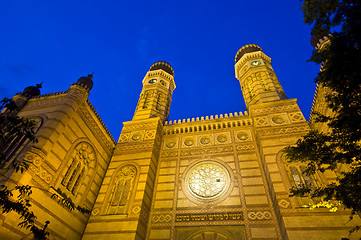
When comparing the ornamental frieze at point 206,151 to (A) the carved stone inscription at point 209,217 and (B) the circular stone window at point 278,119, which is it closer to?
(B) the circular stone window at point 278,119

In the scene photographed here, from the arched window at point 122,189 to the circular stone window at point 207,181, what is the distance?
258cm

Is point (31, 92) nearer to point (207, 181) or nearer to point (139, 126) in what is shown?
point (139, 126)

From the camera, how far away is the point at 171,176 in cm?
1091

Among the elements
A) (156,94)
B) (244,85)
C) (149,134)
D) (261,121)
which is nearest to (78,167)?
(149,134)

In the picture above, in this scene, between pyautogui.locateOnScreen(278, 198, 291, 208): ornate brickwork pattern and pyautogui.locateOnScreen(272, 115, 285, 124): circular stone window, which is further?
pyautogui.locateOnScreen(272, 115, 285, 124): circular stone window

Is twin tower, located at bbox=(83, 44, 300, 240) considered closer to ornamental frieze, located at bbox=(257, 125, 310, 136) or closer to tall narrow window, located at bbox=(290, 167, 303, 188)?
ornamental frieze, located at bbox=(257, 125, 310, 136)

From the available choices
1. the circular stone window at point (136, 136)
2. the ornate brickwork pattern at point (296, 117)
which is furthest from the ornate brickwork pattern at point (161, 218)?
the ornate brickwork pattern at point (296, 117)

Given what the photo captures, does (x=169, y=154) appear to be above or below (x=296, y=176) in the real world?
above

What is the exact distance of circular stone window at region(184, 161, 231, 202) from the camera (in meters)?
9.82

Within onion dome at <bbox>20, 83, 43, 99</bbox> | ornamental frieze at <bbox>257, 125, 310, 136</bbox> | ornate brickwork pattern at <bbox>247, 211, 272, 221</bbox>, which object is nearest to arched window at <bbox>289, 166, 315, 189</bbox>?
ornate brickwork pattern at <bbox>247, 211, 272, 221</bbox>

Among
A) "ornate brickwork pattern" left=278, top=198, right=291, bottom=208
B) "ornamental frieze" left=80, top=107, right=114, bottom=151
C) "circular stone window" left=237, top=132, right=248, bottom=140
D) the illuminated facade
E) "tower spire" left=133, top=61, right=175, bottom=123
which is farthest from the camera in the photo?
"tower spire" left=133, top=61, right=175, bottom=123

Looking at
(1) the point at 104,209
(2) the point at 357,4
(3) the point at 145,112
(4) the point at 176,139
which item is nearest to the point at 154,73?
(3) the point at 145,112

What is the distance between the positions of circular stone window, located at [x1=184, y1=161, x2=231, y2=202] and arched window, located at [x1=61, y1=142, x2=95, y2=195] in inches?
183

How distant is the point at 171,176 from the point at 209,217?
8.98 feet
